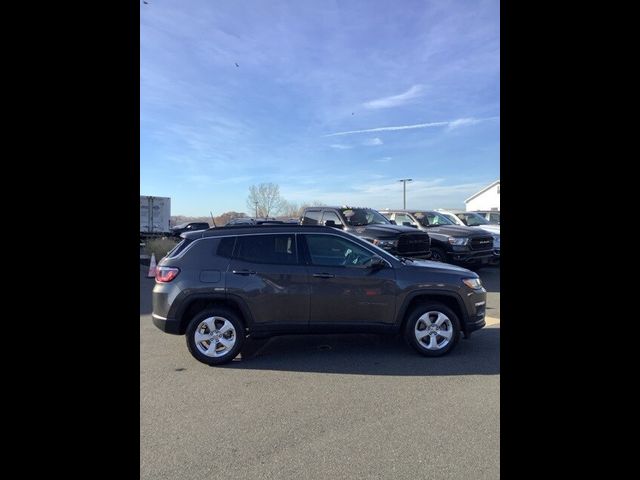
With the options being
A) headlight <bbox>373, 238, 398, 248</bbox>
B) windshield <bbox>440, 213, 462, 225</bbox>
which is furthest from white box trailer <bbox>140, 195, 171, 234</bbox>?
headlight <bbox>373, 238, 398, 248</bbox>

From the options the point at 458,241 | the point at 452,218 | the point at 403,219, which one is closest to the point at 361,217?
the point at 458,241

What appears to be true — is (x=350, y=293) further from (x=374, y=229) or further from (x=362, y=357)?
(x=374, y=229)

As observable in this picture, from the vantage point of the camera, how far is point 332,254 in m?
5.30

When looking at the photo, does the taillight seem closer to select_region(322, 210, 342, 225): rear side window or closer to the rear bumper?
the rear bumper

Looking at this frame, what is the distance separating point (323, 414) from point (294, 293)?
1723mm

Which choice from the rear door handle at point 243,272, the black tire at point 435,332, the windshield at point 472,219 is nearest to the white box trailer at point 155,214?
the windshield at point 472,219

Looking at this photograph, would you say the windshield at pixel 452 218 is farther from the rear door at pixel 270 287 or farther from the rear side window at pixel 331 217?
the rear door at pixel 270 287

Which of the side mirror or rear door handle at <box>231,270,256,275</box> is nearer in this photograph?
rear door handle at <box>231,270,256,275</box>

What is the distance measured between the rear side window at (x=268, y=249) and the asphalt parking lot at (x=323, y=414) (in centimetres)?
130

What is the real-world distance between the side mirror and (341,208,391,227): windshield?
652 centimetres

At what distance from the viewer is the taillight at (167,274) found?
485 centimetres

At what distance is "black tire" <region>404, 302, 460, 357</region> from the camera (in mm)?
4922
